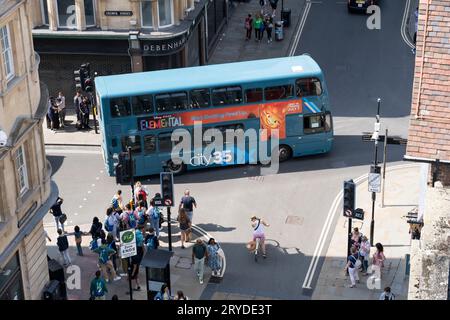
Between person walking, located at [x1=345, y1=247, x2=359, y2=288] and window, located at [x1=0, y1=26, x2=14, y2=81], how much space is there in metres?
11.9

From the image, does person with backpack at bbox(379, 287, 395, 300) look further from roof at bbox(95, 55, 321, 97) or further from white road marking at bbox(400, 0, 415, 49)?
white road marking at bbox(400, 0, 415, 49)

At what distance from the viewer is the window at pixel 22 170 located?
87.2 feet

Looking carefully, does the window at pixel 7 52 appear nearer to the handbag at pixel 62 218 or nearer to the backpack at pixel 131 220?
the backpack at pixel 131 220

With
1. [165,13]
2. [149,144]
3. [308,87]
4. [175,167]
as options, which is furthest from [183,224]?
[165,13]

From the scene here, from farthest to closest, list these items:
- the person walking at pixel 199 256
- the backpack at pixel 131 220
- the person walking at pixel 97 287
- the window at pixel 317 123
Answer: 1. the window at pixel 317 123
2. the backpack at pixel 131 220
3. the person walking at pixel 199 256
4. the person walking at pixel 97 287

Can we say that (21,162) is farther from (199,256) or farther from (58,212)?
(199,256)

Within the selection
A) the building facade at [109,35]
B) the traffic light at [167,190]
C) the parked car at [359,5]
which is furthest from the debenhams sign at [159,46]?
the parked car at [359,5]

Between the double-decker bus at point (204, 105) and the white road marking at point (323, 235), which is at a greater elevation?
the double-decker bus at point (204, 105)

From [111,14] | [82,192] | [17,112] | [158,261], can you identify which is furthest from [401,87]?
[17,112]

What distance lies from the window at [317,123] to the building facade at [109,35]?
26.0ft

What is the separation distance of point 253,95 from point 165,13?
310 inches

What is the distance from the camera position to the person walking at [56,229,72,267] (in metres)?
30.7

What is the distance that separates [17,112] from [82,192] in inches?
438

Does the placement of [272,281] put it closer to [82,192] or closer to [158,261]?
[158,261]
